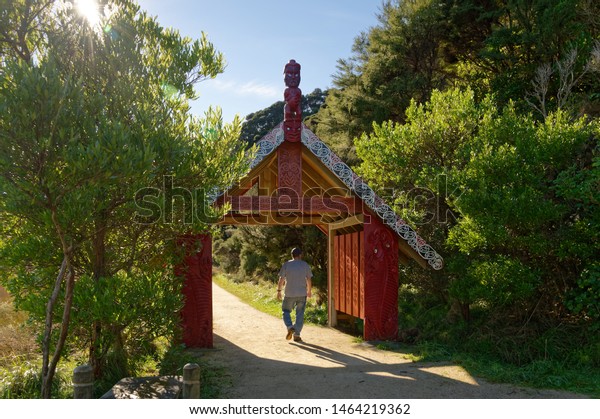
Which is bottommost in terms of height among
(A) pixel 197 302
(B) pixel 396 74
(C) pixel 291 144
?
(A) pixel 197 302

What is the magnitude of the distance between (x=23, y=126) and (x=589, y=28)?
17873 millimetres

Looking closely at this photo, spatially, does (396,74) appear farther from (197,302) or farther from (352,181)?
(197,302)

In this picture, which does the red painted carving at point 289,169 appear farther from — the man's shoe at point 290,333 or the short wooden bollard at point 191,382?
the short wooden bollard at point 191,382

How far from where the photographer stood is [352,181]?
30.6ft

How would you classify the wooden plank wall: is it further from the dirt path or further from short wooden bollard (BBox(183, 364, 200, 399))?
short wooden bollard (BBox(183, 364, 200, 399))

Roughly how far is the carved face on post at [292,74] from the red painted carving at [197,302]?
10.5 ft

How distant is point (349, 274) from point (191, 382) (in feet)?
21.4

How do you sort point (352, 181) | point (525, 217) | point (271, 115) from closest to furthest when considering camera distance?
1. point (525, 217)
2. point (352, 181)
3. point (271, 115)

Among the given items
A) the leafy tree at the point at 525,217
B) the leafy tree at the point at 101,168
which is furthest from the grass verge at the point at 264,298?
the leafy tree at the point at 101,168

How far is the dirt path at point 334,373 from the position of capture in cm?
646

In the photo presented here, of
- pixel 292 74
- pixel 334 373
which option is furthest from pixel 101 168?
pixel 292 74

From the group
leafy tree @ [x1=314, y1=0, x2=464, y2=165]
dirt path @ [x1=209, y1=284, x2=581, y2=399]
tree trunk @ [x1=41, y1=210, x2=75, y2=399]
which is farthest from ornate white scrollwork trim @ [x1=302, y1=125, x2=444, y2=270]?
leafy tree @ [x1=314, y1=0, x2=464, y2=165]
